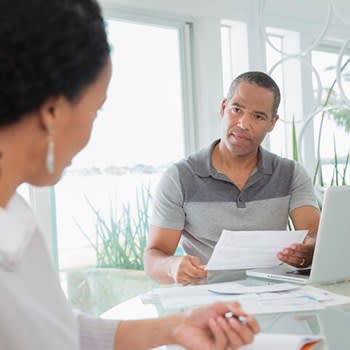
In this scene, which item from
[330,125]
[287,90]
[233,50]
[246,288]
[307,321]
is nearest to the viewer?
[307,321]

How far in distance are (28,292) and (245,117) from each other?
1.44 meters

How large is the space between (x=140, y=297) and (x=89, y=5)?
0.99 m

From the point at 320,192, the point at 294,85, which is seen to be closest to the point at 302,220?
the point at 320,192

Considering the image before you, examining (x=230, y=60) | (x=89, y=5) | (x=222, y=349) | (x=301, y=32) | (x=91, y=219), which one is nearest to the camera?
(x=89, y=5)

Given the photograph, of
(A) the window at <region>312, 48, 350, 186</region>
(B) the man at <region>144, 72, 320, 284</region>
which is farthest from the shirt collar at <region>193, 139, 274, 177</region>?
(A) the window at <region>312, 48, 350, 186</region>

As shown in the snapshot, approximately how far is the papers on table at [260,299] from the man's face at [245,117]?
2.48 ft

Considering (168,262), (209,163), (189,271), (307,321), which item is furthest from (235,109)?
(307,321)

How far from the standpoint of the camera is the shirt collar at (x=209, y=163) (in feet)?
7.00

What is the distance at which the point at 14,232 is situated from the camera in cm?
81

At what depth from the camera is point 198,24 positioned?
3.21 metres

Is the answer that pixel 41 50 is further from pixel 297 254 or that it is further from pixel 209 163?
pixel 209 163

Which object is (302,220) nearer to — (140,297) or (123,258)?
(140,297)

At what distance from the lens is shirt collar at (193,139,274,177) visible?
7.00ft

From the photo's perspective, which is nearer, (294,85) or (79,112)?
(79,112)
